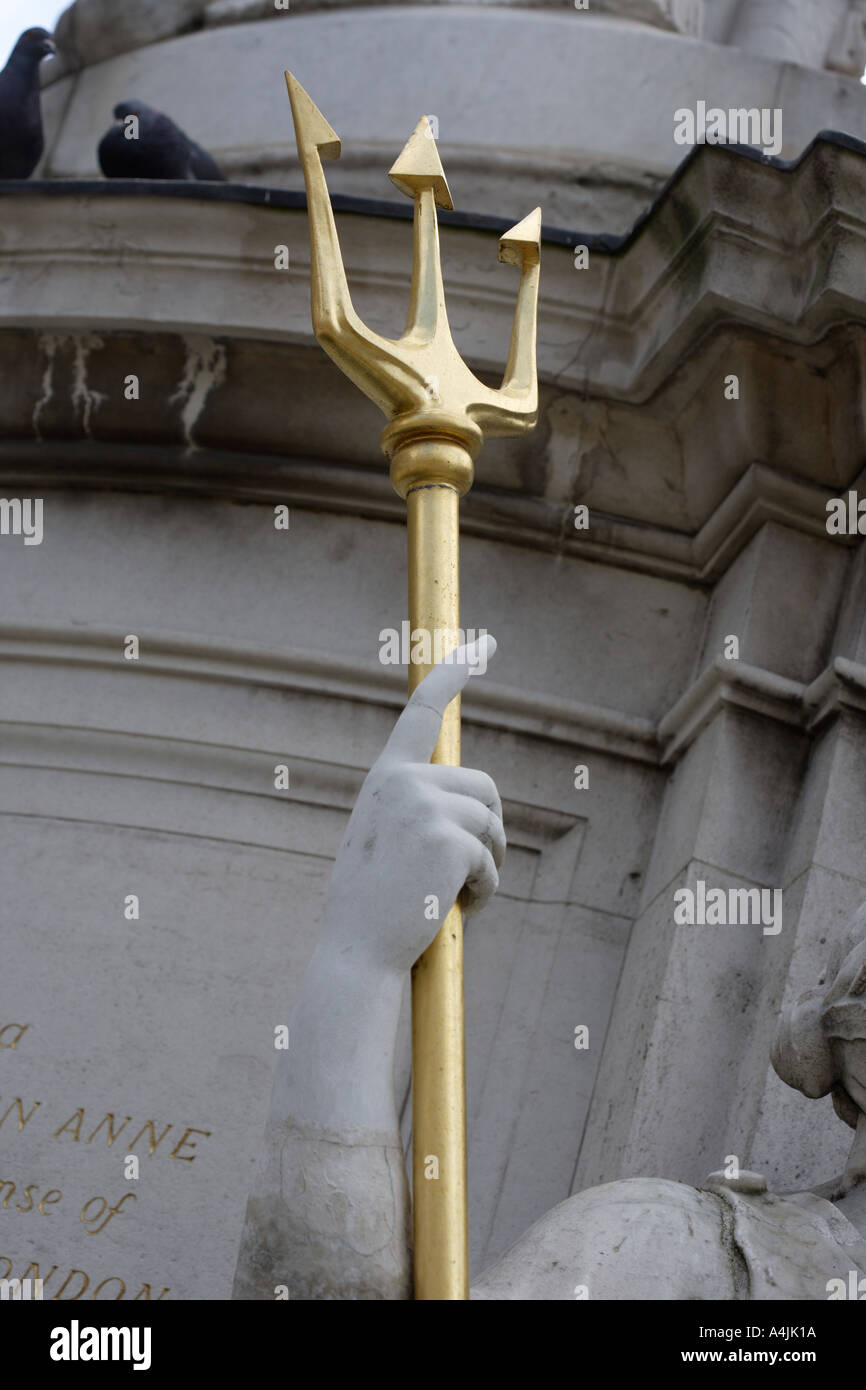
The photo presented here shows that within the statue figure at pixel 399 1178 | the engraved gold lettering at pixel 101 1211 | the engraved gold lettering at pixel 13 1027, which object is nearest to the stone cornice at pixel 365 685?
the engraved gold lettering at pixel 13 1027

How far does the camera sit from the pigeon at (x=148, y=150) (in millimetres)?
6484

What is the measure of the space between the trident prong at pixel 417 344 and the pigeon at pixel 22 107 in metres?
2.98

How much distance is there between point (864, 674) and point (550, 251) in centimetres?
132

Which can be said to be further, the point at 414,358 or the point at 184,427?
the point at 184,427

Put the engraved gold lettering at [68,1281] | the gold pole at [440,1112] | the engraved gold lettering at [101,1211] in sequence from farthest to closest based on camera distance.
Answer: the engraved gold lettering at [101,1211] < the engraved gold lettering at [68,1281] < the gold pole at [440,1112]

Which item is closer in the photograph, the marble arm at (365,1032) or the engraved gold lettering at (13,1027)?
the marble arm at (365,1032)

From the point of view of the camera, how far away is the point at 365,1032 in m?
3.30

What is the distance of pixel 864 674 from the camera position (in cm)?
522

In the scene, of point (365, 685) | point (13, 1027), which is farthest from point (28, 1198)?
point (365, 685)

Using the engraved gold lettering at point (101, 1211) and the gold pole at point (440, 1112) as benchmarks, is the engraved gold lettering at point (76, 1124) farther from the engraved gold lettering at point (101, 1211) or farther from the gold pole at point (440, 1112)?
the gold pole at point (440, 1112)

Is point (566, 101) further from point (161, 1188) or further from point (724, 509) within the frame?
point (161, 1188)

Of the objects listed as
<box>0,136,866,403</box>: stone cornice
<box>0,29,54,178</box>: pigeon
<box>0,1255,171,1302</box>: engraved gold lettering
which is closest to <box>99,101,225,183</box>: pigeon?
<box>0,29,54,178</box>: pigeon

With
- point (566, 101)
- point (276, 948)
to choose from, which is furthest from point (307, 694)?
point (566, 101)

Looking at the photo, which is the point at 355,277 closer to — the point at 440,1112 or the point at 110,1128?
the point at 110,1128
